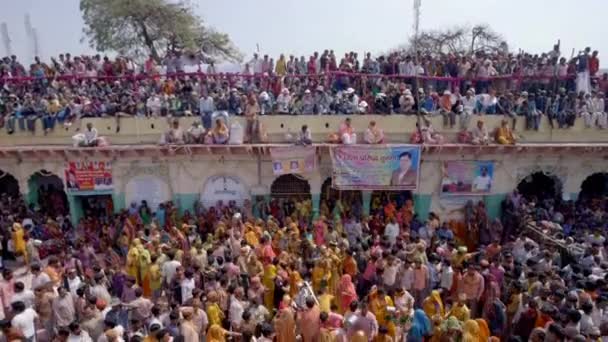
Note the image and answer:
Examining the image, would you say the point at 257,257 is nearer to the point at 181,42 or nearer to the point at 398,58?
the point at 398,58

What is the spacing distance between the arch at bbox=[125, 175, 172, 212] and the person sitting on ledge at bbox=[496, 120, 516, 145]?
354 inches

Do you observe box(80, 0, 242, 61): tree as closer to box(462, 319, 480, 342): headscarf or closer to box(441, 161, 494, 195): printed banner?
box(441, 161, 494, 195): printed banner

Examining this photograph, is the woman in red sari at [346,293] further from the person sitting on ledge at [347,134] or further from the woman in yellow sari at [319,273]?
the person sitting on ledge at [347,134]

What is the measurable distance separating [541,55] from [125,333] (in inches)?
632

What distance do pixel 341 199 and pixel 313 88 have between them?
363 cm

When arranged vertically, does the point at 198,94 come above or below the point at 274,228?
above

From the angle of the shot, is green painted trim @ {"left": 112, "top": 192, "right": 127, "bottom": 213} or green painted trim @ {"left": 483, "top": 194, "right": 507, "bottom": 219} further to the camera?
green painted trim @ {"left": 483, "top": 194, "right": 507, "bottom": 219}

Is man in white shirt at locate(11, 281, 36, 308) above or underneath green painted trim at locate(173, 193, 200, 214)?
underneath

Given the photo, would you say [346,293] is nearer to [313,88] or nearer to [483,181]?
[483,181]

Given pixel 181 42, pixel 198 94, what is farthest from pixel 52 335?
pixel 181 42

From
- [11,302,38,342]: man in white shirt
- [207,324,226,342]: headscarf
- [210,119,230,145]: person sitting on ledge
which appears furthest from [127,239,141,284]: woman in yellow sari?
[210,119,230,145]: person sitting on ledge

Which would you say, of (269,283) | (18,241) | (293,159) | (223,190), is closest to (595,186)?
(293,159)

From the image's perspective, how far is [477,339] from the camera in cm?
680

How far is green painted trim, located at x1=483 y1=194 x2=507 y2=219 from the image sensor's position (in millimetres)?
14500
